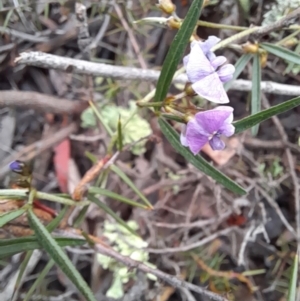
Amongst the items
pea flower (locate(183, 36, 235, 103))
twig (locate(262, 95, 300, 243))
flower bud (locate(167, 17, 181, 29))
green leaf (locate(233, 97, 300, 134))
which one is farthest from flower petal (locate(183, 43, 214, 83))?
twig (locate(262, 95, 300, 243))

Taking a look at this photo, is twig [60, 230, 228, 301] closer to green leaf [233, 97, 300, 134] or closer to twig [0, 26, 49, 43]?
green leaf [233, 97, 300, 134]

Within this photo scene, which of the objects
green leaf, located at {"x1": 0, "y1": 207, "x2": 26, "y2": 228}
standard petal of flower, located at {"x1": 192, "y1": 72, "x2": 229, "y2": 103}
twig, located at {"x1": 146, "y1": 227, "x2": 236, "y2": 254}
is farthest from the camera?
twig, located at {"x1": 146, "y1": 227, "x2": 236, "y2": 254}

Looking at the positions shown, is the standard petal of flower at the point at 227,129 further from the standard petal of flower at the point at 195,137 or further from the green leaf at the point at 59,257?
the green leaf at the point at 59,257

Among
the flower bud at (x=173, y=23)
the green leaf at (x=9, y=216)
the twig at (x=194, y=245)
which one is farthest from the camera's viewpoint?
the twig at (x=194, y=245)

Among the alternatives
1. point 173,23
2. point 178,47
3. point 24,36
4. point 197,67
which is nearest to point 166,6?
point 173,23

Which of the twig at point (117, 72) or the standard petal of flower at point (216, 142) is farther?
the twig at point (117, 72)

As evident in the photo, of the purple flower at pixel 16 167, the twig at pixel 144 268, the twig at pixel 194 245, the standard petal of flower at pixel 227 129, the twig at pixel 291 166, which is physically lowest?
the twig at pixel 194 245

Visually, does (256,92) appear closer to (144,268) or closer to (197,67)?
(197,67)

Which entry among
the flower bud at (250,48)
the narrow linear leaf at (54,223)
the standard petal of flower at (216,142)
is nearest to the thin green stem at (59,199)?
the narrow linear leaf at (54,223)
